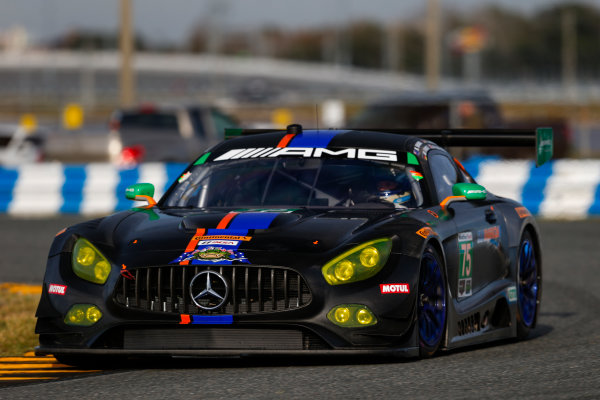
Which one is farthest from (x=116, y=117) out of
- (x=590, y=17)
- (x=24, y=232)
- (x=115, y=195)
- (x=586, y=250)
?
(x=590, y=17)

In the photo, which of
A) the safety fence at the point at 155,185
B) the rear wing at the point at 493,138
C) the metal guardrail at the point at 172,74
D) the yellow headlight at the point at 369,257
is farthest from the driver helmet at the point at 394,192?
the metal guardrail at the point at 172,74

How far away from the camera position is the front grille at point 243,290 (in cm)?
618

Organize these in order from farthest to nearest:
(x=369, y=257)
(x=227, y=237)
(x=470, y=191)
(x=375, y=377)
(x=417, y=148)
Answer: (x=417, y=148)
(x=470, y=191)
(x=227, y=237)
(x=369, y=257)
(x=375, y=377)

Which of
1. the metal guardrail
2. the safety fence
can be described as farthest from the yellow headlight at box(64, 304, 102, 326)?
the metal guardrail

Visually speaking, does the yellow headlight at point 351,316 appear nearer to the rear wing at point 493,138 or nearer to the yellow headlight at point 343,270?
the yellow headlight at point 343,270

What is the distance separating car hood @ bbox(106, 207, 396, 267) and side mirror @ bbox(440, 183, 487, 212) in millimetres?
636

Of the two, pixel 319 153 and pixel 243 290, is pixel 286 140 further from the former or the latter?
pixel 243 290

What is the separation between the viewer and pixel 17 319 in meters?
8.86

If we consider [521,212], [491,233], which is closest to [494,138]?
[521,212]

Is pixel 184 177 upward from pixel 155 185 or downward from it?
downward

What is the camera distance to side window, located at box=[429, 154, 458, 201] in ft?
25.3

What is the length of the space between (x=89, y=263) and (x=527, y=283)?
3.25 metres

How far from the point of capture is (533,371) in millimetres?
6371

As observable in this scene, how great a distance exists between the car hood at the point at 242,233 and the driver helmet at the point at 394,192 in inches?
15.1
